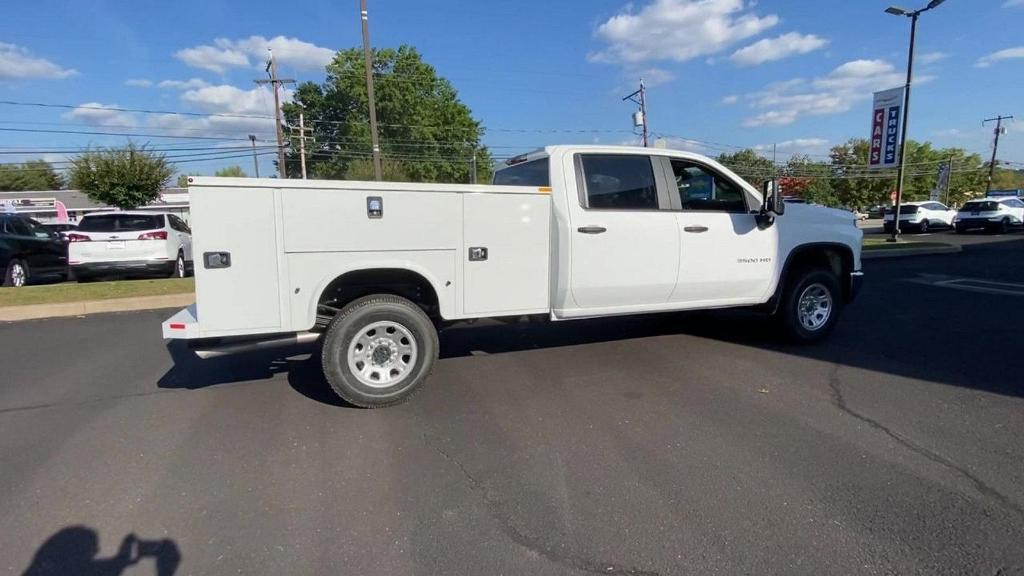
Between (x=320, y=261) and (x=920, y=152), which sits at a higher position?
(x=920, y=152)

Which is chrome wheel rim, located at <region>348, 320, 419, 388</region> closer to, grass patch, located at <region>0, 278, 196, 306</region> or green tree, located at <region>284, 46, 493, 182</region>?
grass patch, located at <region>0, 278, 196, 306</region>

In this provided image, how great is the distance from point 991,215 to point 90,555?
33.7 meters

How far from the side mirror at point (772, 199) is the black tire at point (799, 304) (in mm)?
956

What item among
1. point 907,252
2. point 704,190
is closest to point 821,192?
point 907,252

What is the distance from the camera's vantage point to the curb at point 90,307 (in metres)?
8.15

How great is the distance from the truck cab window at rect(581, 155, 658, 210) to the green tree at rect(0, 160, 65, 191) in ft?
307

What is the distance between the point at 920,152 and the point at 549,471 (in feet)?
260

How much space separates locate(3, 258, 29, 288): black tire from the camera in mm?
11125

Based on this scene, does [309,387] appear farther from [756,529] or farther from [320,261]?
[756,529]

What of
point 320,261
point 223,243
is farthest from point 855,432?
point 223,243

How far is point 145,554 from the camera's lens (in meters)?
2.58

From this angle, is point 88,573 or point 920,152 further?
point 920,152

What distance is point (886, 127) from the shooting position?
62.1 feet

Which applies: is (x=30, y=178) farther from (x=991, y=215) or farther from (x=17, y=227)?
(x=991, y=215)
